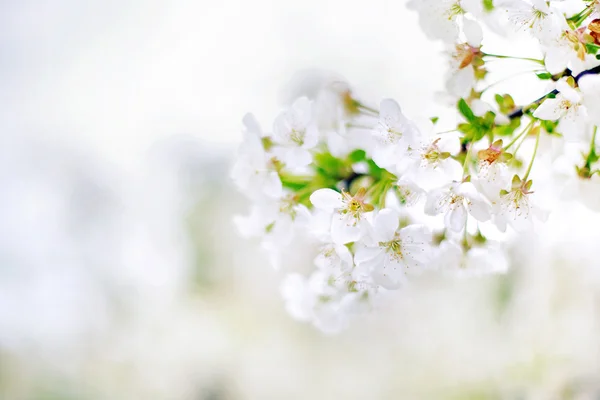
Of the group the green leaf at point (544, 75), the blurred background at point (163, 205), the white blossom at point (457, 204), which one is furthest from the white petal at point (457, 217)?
the blurred background at point (163, 205)

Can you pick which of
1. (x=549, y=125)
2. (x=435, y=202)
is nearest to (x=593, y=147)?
(x=549, y=125)

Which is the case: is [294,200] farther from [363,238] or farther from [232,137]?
[232,137]

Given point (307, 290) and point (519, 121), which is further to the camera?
point (307, 290)

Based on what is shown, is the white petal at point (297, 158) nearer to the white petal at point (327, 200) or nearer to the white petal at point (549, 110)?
the white petal at point (327, 200)

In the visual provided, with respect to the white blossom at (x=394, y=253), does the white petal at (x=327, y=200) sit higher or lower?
higher

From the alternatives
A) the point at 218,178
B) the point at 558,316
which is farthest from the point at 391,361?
the point at 218,178

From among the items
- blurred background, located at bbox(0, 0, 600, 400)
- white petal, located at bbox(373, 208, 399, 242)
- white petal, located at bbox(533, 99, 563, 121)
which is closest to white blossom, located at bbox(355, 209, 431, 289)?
white petal, located at bbox(373, 208, 399, 242)

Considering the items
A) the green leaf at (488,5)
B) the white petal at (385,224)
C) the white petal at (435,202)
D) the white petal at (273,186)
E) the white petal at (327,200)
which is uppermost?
the green leaf at (488,5)
